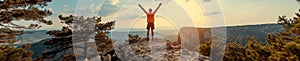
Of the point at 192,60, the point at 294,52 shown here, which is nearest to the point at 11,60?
the point at 192,60

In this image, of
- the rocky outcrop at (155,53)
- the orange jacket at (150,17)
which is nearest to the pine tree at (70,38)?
the rocky outcrop at (155,53)

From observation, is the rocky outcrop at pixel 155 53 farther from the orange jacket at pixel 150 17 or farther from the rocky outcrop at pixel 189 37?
the rocky outcrop at pixel 189 37

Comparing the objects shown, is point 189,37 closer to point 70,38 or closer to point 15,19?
point 70,38

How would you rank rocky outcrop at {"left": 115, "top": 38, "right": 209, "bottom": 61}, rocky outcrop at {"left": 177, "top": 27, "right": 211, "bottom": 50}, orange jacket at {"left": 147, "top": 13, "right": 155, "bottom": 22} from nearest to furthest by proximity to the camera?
orange jacket at {"left": 147, "top": 13, "right": 155, "bottom": 22} → rocky outcrop at {"left": 115, "top": 38, "right": 209, "bottom": 61} → rocky outcrop at {"left": 177, "top": 27, "right": 211, "bottom": 50}

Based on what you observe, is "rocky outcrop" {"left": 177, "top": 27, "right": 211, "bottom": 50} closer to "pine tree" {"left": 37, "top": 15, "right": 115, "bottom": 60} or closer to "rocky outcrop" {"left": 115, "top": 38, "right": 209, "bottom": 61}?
"rocky outcrop" {"left": 115, "top": 38, "right": 209, "bottom": 61}

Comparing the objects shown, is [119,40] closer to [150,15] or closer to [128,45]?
[128,45]

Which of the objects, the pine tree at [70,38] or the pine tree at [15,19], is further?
the pine tree at [70,38]

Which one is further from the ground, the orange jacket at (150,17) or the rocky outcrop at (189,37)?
the orange jacket at (150,17)

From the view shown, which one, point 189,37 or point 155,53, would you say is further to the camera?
point 189,37

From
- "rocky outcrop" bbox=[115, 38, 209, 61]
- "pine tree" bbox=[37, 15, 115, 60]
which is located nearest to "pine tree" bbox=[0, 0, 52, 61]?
"rocky outcrop" bbox=[115, 38, 209, 61]

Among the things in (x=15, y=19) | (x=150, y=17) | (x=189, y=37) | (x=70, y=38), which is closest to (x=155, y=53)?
(x=150, y=17)

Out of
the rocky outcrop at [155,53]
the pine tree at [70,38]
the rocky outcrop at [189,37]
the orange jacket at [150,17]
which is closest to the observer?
the orange jacket at [150,17]

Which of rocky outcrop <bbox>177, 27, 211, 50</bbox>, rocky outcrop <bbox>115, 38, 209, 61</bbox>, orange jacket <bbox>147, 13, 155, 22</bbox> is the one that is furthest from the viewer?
rocky outcrop <bbox>177, 27, 211, 50</bbox>

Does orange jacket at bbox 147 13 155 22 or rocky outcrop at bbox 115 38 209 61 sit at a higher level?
orange jacket at bbox 147 13 155 22
